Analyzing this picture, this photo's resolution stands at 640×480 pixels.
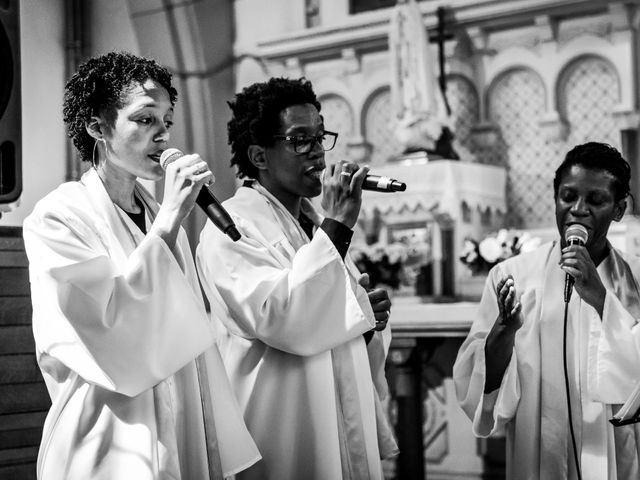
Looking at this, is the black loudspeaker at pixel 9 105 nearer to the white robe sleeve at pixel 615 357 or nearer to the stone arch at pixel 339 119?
the white robe sleeve at pixel 615 357

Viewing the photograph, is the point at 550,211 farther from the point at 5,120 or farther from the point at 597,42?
the point at 5,120

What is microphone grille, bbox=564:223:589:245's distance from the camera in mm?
2793

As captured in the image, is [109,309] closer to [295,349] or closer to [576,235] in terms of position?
[295,349]

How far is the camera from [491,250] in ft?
15.5

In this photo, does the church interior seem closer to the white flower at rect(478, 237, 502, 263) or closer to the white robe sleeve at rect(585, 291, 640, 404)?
the white flower at rect(478, 237, 502, 263)

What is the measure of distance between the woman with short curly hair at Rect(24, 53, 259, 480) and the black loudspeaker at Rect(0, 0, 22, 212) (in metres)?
1.16

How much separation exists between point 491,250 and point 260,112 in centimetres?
216

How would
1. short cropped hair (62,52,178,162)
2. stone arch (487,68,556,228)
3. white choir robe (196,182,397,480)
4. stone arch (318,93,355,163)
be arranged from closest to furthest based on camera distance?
short cropped hair (62,52,178,162), white choir robe (196,182,397,480), stone arch (487,68,556,228), stone arch (318,93,355,163)

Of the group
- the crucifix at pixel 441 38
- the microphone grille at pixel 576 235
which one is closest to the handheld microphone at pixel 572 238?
the microphone grille at pixel 576 235

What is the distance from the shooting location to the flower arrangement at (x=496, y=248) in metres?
4.67

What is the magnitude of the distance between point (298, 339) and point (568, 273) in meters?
0.84

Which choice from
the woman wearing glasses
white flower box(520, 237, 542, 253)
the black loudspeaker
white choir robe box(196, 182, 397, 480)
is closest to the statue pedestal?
white flower box(520, 237, 542, 253)

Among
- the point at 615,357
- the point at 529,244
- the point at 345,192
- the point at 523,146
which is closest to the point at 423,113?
the point at 523,146

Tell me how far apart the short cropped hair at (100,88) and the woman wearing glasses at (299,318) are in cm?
47
